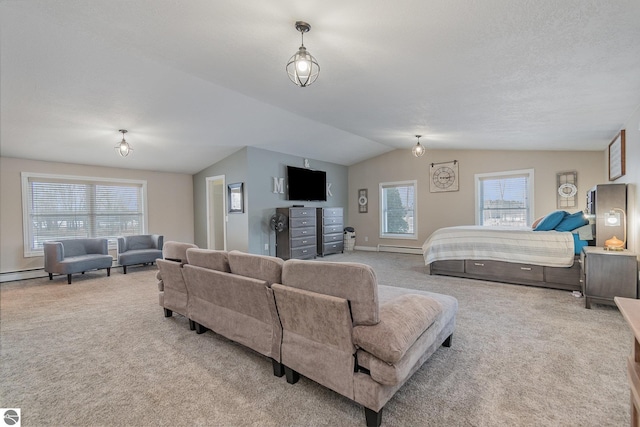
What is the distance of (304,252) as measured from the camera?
22.4 feet

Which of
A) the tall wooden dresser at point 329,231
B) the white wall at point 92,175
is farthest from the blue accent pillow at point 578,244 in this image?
the white wall at point 92,175

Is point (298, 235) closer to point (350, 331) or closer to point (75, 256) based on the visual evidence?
point (75, 256)

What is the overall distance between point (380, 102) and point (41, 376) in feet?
13.6

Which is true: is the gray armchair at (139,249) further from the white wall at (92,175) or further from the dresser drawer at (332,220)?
the dresser drawer at (332,220)

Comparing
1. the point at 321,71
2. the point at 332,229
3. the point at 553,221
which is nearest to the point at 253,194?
the point at 332,229

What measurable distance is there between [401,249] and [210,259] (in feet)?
20.4

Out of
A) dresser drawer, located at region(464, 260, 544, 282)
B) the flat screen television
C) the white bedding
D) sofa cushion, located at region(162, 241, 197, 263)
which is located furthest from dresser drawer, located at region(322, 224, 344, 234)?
sofa cushion, located at region(162, 241, 197, 263)

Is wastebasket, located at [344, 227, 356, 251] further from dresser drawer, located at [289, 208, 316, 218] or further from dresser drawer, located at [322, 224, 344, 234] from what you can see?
dresser drawer, located at [289, 208, 316, 218]

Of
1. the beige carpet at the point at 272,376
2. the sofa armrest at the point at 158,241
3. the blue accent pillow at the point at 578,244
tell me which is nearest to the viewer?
the beige carpet at the point at 272,376

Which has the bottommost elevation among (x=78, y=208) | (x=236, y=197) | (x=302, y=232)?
(x=302, y=232)

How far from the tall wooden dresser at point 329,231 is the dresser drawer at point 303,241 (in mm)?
336

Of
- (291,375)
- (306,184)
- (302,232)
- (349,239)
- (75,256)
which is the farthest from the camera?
(349,239)

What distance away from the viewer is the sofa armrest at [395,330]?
1.49 m

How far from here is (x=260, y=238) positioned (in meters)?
6.37
